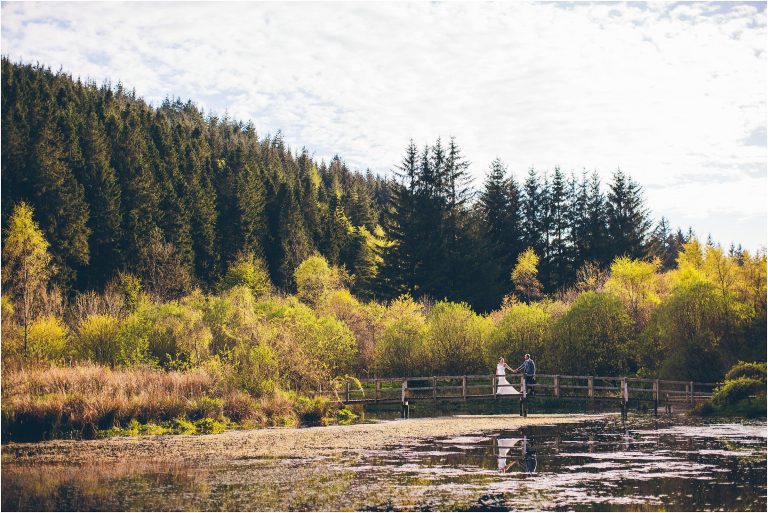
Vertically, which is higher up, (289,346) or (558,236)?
(558,236)

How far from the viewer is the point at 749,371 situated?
3444 centimetres

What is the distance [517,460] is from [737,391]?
17.0m

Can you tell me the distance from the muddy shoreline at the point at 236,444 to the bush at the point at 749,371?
1011 cm

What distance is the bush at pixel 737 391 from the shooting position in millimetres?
33094

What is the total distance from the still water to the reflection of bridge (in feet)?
45.6

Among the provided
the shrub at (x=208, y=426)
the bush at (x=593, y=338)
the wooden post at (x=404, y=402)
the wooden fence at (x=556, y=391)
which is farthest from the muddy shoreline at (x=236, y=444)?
the bush at (x=593, y=338)

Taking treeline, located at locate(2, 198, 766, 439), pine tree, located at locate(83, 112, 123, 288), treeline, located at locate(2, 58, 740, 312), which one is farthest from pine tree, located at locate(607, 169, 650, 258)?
pine tree, located at locate(83, 112, 123, 288)

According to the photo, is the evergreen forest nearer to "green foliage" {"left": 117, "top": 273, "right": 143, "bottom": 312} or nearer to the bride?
"green foliage" {"left": 117, "top": 273, "right": 143, "bottom": 312}

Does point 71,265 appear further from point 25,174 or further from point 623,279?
point 623,279

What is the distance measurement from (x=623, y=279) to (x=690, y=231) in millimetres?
100815

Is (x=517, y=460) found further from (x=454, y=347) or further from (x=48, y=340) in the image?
(x=454, y=347)

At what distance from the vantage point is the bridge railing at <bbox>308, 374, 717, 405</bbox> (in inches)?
1485

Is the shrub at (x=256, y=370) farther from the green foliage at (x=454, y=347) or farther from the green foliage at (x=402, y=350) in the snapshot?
the green foliage at (x=454, y=347)

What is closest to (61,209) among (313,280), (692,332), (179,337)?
(313,280)
